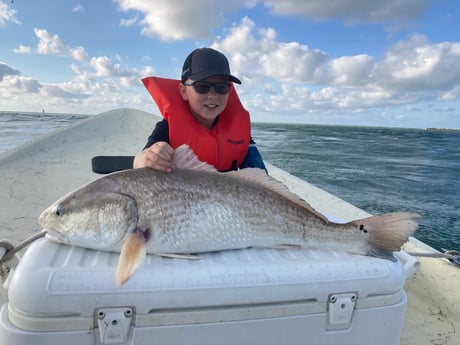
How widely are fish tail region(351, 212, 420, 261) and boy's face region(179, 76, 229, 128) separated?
1.50 m

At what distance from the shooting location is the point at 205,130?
3.01 metres

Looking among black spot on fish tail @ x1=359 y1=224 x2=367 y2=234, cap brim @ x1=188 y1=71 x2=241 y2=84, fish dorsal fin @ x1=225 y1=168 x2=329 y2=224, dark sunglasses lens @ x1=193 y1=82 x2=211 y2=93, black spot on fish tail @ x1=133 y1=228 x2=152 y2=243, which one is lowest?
black spot on fish tail @ x1=133 y1=228 x2=152 y2=243

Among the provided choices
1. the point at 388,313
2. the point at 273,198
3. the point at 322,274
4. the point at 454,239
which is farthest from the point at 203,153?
the point at 454,239

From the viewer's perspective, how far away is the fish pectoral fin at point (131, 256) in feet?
4.85

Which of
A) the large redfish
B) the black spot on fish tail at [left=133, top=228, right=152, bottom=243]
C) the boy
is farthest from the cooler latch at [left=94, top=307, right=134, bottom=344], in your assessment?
the boy

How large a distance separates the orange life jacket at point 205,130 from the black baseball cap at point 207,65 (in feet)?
1.14

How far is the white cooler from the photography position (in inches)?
56.2

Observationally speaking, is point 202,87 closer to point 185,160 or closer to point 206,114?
point 206,114

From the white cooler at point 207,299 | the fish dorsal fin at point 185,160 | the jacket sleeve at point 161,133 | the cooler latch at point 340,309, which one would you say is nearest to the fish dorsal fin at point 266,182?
the fish dorsal fin at point 185,160

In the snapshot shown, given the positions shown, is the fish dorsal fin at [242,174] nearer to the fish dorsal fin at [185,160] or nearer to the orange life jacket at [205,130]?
the fish dorsal fin at [185,160]

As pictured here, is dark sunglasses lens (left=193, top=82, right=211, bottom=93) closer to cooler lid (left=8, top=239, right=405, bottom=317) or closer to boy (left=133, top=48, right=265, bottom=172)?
boy (left=133, top=48, right=265, bottom=172)

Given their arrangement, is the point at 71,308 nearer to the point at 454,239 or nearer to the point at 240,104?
the point at 240,104

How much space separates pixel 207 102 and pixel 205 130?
0.89 ft

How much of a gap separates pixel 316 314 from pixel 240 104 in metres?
2.22
